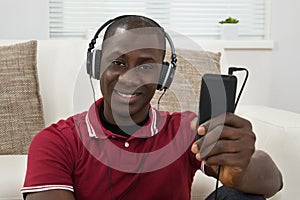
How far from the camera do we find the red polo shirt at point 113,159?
1.27 meters

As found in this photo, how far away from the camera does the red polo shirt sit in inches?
49.9

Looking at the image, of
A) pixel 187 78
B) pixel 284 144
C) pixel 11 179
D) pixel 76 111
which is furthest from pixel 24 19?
pixel 284 144

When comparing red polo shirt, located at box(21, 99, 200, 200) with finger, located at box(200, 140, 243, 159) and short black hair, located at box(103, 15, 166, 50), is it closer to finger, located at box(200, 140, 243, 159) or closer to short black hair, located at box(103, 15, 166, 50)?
short black hair, located at box(103, 15, 166, 50)

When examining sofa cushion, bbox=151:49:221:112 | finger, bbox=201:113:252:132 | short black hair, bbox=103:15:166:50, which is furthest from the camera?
sofa cushion, bbox=151:49:221:112

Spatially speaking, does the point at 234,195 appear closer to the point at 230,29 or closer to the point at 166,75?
the point at 166,75

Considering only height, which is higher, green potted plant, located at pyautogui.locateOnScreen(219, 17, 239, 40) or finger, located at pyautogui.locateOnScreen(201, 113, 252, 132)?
green potted plant, located at pyautogui.locateOnScreen(219, 17, 239, 40)

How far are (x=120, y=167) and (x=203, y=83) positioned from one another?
480 millimetres

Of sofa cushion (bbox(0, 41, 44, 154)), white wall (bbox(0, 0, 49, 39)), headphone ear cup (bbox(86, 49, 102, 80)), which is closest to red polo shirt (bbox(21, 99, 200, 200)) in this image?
headphone ear cup (bbox(86, 49, 102, 80))

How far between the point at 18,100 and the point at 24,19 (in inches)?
31.5

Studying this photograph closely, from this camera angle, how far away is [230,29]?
302cm

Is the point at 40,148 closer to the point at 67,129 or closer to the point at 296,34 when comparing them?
the point at 67,129

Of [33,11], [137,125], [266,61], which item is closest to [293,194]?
[137,125]

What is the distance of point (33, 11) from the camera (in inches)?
112

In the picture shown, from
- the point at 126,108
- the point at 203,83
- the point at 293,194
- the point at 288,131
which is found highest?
the point at 203,83
